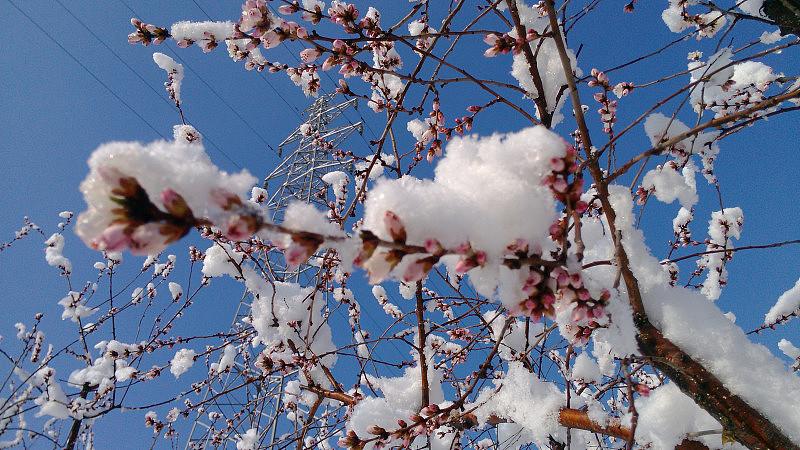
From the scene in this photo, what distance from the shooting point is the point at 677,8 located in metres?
2.86

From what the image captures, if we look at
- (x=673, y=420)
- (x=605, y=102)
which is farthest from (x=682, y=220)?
(x=673, y=420)

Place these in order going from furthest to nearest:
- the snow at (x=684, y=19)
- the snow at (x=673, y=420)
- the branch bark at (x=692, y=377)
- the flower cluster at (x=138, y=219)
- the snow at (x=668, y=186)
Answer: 1. the snow at (x=684, y=19)
2. the snow at (x=668, y=186)
3. the snow at (x=673, y=420)
4. the branch bark at (x=692, y=377)
5. the flower cluster at (x=138, y=219)

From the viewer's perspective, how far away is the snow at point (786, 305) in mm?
3355

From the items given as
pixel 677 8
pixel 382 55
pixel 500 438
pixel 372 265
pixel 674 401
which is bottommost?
pixel 372 265

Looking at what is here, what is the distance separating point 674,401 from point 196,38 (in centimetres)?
248

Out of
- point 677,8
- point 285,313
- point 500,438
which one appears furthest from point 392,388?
point 677,8

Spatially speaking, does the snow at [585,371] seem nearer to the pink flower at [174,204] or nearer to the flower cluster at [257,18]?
the flower cluster at [257,18]

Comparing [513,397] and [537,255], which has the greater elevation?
[513,397]

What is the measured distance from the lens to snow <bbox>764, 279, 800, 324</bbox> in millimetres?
3355

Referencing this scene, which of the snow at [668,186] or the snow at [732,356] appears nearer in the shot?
the snow at [732,356]

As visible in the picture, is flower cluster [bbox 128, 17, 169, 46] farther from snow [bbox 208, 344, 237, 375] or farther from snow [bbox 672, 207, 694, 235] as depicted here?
snow [bbox 672, 207, 694, 235]

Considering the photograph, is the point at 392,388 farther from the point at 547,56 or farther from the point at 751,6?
the point at 751,6

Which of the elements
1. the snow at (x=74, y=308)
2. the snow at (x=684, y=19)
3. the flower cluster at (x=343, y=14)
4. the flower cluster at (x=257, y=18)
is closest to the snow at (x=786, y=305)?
the snow at (x=684, y=19)

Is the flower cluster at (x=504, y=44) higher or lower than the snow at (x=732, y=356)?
higher
